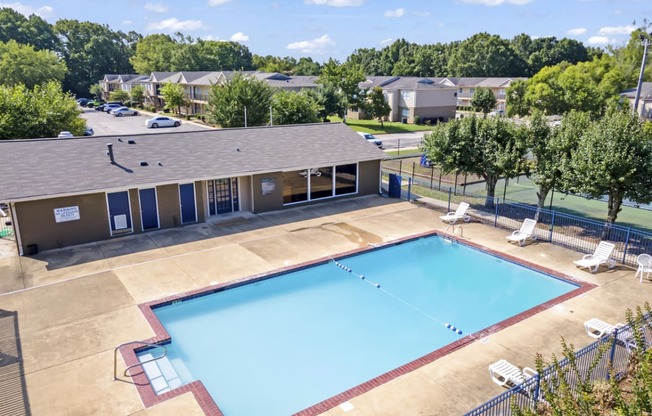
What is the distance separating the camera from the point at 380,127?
197 ft

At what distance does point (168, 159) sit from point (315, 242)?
816 cm

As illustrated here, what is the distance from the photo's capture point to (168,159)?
21.5 meters

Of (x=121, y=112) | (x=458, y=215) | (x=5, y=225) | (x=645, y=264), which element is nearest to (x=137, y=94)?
(x=121, y=112)

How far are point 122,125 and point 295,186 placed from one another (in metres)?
43.3

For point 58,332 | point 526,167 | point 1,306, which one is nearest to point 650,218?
point 526,167

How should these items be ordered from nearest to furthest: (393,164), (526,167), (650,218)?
(526,167) → (650,218) → (393,164)

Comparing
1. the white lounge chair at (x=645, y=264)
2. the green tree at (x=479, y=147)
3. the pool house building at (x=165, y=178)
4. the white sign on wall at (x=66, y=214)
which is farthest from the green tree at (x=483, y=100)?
the white sign on wall at (x=66, y=214)

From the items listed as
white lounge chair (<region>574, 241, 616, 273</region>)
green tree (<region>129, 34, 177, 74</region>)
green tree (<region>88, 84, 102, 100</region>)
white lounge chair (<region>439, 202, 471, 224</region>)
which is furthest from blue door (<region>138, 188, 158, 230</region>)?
green tree (<region>129, 34, 177, 74</region>)

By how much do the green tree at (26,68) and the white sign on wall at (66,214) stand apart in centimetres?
5199

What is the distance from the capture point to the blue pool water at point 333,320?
37.5 feet

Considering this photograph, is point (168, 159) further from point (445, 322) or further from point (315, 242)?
point (445, 322)

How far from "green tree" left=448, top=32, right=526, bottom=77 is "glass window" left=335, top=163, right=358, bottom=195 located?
79.8m

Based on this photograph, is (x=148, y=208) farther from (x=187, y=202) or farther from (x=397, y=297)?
(x=397, y=297)

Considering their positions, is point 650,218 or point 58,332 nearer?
point 58,332
